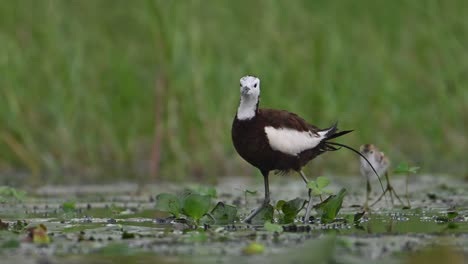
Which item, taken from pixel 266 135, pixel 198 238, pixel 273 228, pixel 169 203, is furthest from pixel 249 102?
pixel 198 238

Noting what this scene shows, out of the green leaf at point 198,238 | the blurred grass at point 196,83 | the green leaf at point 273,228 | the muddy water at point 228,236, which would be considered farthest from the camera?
the blurred grass at point 196,83

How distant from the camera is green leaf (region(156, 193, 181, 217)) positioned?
729cm

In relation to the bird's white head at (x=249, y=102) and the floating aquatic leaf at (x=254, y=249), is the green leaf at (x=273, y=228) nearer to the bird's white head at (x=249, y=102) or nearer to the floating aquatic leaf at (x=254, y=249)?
the floating aquatic leaf at (x=254, y=249)

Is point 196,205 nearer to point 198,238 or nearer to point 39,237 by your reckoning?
point 198,238

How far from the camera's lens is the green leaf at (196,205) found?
711 cm

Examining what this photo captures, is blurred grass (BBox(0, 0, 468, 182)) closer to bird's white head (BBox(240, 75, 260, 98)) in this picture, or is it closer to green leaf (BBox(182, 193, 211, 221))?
bird's white head (BBox(240, 75, 260, 98))

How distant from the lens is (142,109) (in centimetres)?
1302

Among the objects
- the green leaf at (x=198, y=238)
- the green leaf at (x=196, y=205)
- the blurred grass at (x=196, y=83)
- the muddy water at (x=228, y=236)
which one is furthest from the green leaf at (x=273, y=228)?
the blurred grass at (x=196, y=83)

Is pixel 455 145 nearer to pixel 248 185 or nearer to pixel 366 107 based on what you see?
pixel 366 107

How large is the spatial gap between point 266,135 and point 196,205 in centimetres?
70

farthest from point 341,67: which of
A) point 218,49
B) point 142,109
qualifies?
point 142,109

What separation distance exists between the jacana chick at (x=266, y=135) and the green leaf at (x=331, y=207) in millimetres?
139

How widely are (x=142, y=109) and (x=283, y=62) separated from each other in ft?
6.16

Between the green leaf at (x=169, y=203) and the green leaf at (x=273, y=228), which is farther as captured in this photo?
the green leaf at (x=169, y=203)
